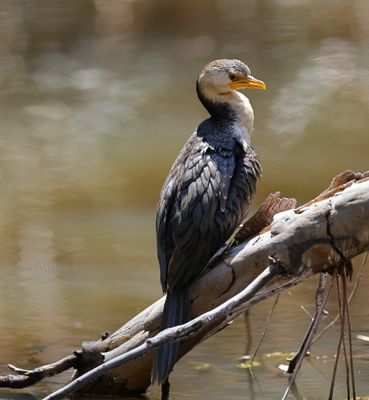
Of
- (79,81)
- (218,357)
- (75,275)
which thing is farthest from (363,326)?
(79,81)

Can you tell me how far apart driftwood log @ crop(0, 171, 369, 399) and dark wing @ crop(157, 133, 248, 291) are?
0.08 m

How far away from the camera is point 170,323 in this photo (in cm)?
394

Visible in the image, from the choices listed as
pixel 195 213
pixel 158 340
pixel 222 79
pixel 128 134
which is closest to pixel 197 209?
pixel 195 213

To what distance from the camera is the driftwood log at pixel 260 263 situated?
3.48 metres

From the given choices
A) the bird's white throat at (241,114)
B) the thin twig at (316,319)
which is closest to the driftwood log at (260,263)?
the thin twig at (316,319)

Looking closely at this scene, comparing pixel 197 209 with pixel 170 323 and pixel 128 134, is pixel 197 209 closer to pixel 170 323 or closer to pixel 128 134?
pixel 170 323

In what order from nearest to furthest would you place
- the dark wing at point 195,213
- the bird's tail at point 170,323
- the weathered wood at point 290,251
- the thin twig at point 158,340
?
the thin twig at point 158,340 < the weathered wood at point 290,251 < the bird's tail at point 170,323 < the dark wing at point 195,213

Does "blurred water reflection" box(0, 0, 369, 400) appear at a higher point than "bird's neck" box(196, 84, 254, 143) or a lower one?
lower

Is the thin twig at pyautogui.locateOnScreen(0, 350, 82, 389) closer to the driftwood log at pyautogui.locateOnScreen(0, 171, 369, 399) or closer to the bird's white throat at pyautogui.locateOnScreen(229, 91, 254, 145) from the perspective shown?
the driftwood log at pyautogui.locateOnScreen(0, 171, 369, 399)

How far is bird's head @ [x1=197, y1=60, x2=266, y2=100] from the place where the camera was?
471 centimetres

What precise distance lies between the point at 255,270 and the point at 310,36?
614 centimetres

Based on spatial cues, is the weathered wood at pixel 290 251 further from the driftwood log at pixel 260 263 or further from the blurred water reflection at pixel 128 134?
the blurred water reflection at pixel 128 134

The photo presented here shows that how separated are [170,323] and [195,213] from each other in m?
0.41

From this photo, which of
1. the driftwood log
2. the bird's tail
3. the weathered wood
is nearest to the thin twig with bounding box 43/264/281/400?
the driftwood log
